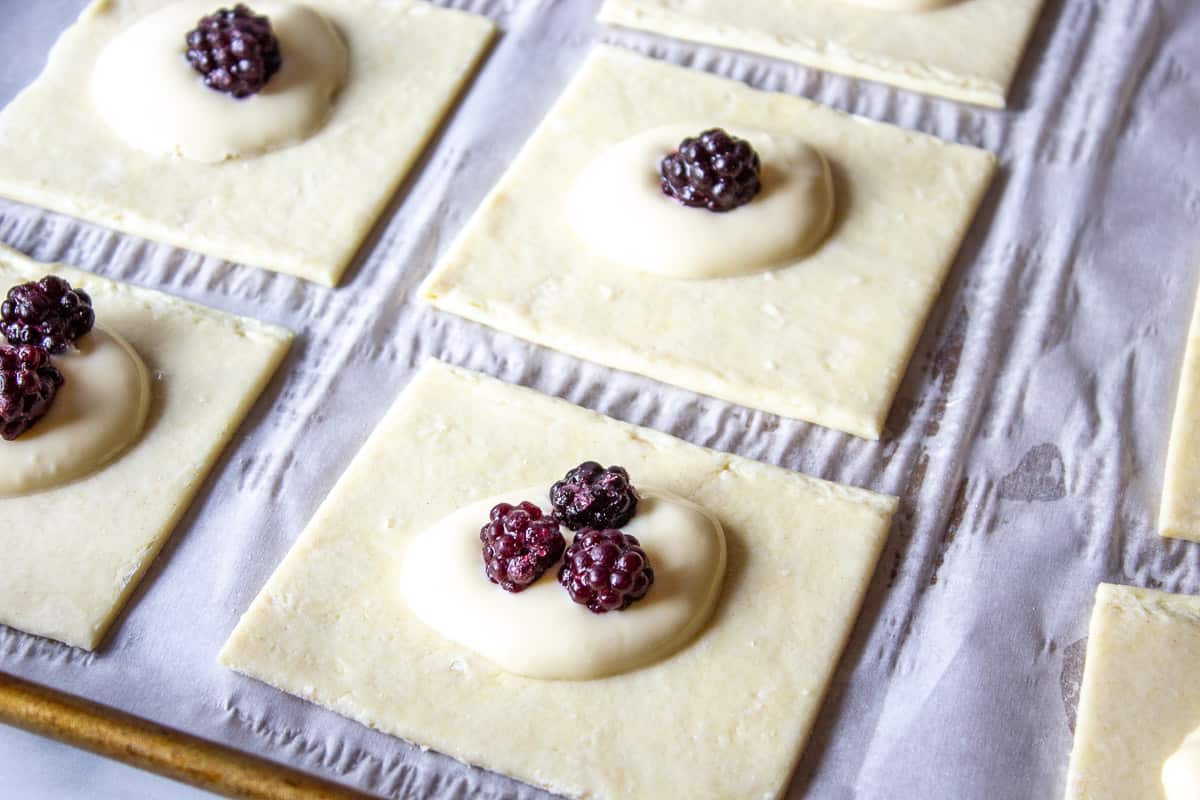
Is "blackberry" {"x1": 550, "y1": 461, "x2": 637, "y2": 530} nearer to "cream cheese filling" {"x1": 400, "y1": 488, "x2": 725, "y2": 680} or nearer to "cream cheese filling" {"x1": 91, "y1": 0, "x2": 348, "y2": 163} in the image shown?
"cream cheese filling" {"x1": 400, "y1": 488, "x2": 725, "y2": 680}

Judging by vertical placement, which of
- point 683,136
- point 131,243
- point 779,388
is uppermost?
point 683,136

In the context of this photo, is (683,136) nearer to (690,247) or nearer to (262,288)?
(690,247)

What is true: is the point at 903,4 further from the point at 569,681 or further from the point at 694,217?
the point at 569,681

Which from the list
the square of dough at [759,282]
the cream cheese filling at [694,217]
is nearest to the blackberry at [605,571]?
the square of dough at [759,282]

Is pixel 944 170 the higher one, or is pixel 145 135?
pixel 944 170

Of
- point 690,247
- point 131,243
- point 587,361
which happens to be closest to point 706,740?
point 587,361

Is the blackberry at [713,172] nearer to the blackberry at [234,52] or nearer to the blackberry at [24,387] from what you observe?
the blackberry at [234,52]

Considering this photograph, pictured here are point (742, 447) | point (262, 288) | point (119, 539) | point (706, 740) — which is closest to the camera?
point (706, 740)
